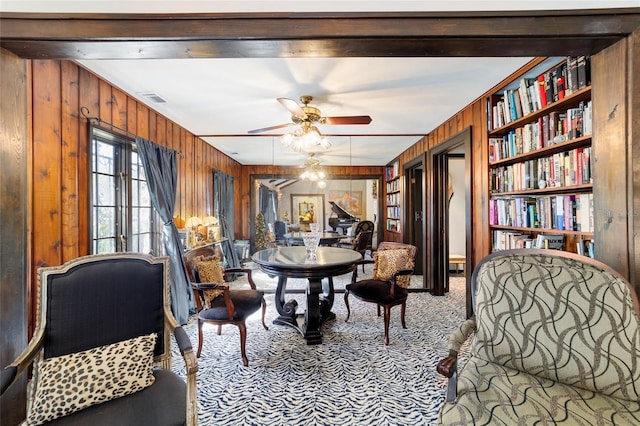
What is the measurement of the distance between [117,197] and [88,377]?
199cm

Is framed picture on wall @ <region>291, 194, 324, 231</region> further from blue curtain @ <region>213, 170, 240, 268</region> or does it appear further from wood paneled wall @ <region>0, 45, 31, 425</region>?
wood paneled wall @ <region>0, 45, 31, 425</region>

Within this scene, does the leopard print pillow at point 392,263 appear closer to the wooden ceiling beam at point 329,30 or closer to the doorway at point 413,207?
the wooden ceiling beam at point 329,30

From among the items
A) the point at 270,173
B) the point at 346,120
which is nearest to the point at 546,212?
the point at 346,120

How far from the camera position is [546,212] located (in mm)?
2002

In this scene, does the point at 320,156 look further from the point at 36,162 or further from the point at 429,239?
the point at 36,162

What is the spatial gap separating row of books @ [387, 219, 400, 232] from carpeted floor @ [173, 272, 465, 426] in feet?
9.95

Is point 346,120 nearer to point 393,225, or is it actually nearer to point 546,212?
point 546,212

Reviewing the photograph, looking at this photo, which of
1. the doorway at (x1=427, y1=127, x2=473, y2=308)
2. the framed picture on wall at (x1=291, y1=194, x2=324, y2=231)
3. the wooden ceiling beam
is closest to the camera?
the wooden ceiling beam

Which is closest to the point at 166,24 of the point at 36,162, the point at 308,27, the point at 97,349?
the point at 308,27

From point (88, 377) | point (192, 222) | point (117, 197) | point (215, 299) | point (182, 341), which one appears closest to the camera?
point (88, 377)

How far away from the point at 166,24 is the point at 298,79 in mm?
1089

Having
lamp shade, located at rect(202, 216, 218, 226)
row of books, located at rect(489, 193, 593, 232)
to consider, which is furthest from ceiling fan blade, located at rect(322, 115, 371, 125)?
lamp shade, located at rect(202, 216, 218, 226)

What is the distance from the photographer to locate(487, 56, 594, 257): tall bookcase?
172cm

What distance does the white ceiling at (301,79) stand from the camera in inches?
53.4
